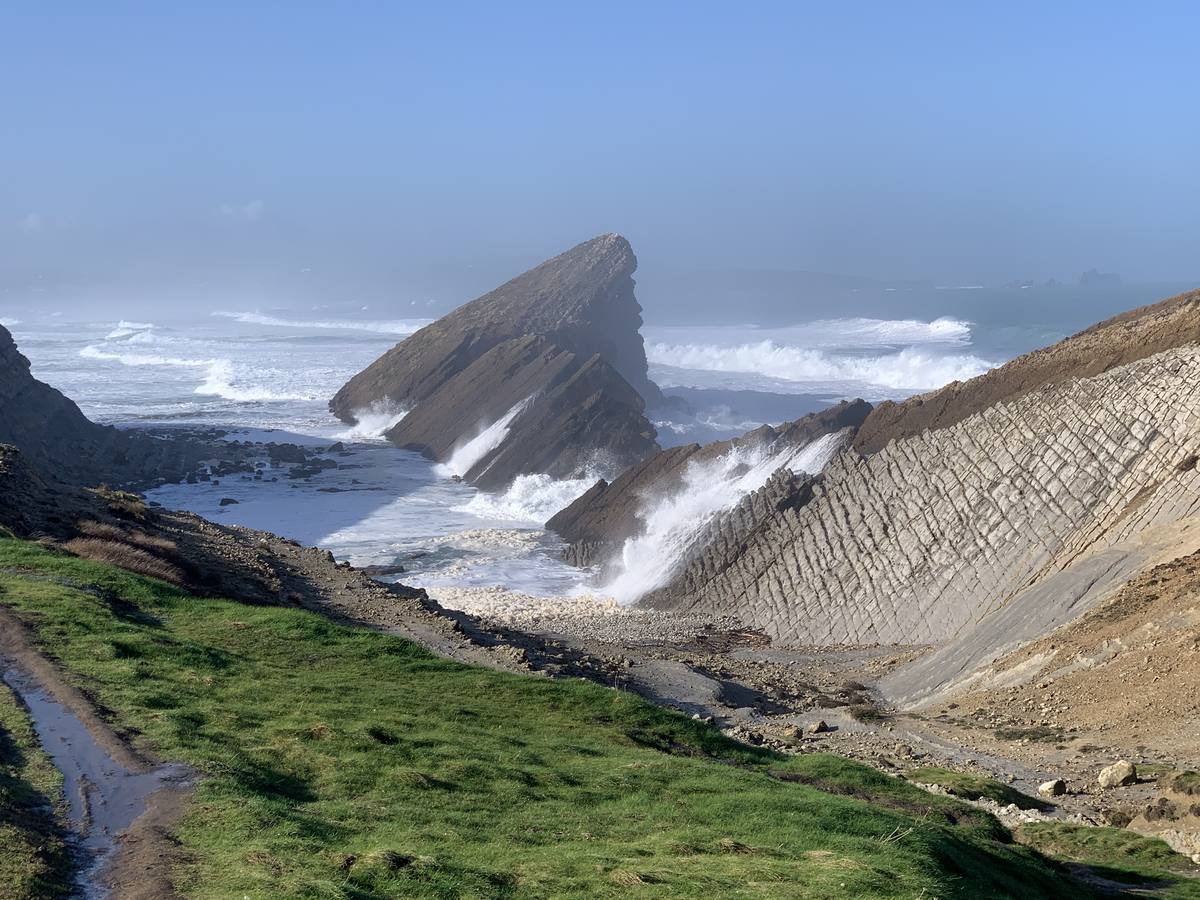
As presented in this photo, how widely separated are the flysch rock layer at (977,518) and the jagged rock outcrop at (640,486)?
3542 mm

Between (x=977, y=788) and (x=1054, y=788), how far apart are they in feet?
4.42

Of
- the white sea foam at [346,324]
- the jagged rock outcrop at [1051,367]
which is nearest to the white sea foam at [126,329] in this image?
the white sea foam at [346,324]

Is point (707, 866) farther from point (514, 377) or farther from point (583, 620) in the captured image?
point (514, 377)

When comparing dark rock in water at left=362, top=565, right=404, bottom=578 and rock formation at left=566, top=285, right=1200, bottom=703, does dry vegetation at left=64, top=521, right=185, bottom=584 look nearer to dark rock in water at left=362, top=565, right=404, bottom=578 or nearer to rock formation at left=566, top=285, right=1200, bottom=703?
dark rock in water at left=362, top=565, right=404, bottom=578

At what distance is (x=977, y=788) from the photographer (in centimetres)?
1919

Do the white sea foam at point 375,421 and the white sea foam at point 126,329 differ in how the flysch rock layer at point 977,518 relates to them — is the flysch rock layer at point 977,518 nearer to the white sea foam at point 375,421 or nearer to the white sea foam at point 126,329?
the white sea foam at point 375,421

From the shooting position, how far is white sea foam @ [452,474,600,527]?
52.2 meters

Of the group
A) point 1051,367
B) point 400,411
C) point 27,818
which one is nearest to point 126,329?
point 400,411

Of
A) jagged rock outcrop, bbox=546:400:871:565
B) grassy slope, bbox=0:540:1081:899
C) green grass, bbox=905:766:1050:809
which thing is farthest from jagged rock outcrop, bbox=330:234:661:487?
green grass, bbox=905:766:1050:809

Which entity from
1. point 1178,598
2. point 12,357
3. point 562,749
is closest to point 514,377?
point 12,357

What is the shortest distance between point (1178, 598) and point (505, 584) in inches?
838

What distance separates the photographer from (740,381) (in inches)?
3967

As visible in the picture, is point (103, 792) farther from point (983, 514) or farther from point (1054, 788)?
point (983, 514)

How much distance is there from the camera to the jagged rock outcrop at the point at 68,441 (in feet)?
172
